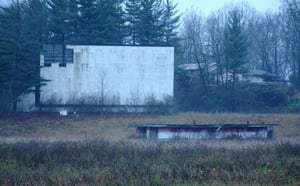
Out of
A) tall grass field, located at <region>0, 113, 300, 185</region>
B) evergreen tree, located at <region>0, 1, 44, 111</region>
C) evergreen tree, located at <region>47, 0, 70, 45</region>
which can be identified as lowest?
tall grass field, located at <region>0, 113, 300, 185</region>

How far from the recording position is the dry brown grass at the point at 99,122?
29328 mm

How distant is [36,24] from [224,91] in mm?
22843

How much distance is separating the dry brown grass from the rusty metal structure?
197 centimetres

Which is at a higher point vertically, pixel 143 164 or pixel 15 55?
pixel 15 55

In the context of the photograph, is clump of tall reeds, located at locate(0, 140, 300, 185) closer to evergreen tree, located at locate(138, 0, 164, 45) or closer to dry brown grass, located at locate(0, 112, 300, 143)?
dry brown grass, located at locate(0, 112, 300, 143)

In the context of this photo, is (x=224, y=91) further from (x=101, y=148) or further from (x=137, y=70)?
(x=101, y=148)

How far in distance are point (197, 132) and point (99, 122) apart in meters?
9.87

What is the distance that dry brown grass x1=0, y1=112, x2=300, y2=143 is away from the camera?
29.3m

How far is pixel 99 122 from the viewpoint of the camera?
33.6 meters

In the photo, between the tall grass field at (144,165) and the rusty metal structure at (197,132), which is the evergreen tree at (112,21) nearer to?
the rusty metal structure at (197,132)

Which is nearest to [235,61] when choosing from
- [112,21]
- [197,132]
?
[112,21]

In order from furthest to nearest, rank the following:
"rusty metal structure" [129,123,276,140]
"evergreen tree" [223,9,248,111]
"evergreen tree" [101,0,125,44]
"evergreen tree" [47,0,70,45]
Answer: "evergreen tree" [223,9,248,111] → "evergreen tree" [101,0,125,44] → "evergreen tree" [47,0,70,45] → "rusty metal structure" [129,123,276,140]

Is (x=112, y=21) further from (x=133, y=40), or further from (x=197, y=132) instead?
(x=197, y=132)

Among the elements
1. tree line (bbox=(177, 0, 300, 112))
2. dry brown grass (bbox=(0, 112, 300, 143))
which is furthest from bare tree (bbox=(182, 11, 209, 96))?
dry brown grass (bbox=(0, 112, 300, 143))
